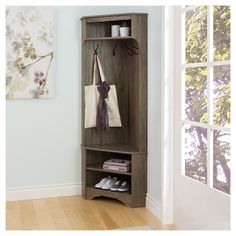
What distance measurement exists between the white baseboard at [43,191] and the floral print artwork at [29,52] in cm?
90

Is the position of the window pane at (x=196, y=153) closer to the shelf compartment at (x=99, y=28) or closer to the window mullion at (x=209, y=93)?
the window mullion at (x=209, y=93)

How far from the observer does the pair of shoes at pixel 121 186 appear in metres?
3.44

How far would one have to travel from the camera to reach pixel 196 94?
2547 millimetres

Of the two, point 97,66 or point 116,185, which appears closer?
point 116,185

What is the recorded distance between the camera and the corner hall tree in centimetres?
335

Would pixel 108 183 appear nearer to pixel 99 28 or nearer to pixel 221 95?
pixel 99 28

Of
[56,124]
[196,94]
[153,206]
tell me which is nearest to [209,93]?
[196,94]

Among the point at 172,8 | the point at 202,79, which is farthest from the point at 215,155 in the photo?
the point at 172,8

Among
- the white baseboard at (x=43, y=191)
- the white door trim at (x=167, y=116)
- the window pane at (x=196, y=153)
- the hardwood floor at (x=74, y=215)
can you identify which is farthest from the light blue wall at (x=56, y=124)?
the window pane at (x=196, y=153)

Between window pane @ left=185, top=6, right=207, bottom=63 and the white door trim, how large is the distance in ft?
0.68

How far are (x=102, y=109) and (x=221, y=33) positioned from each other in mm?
1628

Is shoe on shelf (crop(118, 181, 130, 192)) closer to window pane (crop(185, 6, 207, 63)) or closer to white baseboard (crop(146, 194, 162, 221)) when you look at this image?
white baseboard (crop(146, 194, 162, 221))

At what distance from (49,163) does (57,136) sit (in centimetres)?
28

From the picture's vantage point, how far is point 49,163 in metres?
3.68
